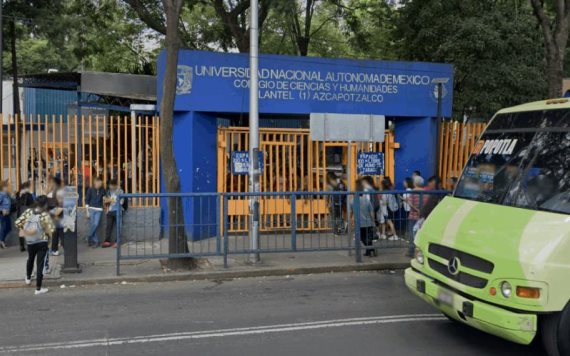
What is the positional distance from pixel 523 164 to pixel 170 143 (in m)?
5.91

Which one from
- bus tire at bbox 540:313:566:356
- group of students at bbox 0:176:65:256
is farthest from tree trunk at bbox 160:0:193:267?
bus tire at bbox 540:313:566:356

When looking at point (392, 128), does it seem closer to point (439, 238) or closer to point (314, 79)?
point (314, 79)

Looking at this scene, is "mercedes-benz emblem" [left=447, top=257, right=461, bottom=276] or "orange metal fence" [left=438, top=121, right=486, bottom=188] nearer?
"mercedes-benz emblem" [left=447, top=257, right=461, bottom=276]

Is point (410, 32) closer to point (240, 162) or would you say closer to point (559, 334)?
point (240, 162)

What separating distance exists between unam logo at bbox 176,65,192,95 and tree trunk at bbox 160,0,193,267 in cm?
257

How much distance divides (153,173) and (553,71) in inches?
349

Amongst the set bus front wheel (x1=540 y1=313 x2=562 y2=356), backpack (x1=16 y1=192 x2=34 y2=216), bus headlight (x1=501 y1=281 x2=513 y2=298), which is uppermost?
backpack (x1=16 y1=192 x2=34 y2=216)

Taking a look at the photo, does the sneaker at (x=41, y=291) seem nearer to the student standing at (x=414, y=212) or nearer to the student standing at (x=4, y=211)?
the student standing at (x=4, y=211)

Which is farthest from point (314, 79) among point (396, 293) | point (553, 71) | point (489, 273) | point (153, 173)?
point (489, 273)

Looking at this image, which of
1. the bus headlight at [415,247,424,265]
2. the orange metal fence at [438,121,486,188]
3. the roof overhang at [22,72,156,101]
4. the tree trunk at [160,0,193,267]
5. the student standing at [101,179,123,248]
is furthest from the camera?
the roof overhang at [22,72,156,101]

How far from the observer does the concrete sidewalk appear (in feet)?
29.1

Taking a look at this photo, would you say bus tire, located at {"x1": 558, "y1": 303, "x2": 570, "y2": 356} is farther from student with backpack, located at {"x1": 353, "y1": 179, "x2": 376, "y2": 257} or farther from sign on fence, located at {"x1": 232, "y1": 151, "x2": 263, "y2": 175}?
sign on fence, located at {"x1": 232, "y1": 151, "x2": 263, "y2": 175}

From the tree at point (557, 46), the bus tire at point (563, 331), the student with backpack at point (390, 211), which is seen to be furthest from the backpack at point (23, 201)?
the tree at point (557, 46)

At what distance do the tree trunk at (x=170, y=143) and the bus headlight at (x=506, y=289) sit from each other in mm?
5831
